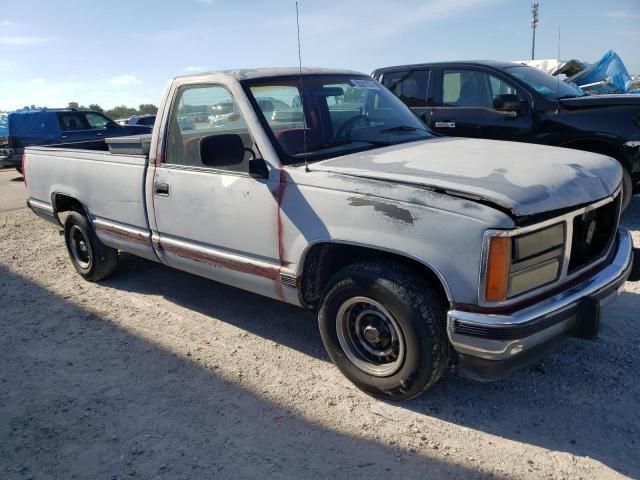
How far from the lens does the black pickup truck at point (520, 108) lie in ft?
18.7

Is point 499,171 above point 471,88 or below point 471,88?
below

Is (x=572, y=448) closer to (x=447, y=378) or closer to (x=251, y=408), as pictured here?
(x=447, y=378)

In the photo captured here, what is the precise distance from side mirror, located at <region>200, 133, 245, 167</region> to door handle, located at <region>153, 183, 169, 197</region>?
2.76 ft

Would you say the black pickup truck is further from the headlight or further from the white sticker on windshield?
the headlight

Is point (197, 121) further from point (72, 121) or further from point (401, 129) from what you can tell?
point (72, 121)

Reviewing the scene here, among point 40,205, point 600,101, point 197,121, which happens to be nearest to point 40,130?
point 40,205

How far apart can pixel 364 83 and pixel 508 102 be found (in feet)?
8.87

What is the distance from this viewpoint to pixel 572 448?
8.18 ft

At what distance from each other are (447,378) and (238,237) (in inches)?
62.6

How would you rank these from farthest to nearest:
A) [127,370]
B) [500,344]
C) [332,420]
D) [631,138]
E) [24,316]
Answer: [631,138]
[24,316]
[127,370]
[332,420]
[500,344]

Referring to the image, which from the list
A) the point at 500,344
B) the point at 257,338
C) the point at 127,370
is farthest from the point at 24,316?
the point at 500,344

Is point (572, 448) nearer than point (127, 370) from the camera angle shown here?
Yes

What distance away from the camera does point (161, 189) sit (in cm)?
378

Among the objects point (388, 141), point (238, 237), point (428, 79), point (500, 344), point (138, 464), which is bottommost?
point (138, 464)
